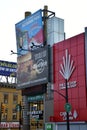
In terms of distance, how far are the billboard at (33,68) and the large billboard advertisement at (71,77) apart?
2428 millimetres

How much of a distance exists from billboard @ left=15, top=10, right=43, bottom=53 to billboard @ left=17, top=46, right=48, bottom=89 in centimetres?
163

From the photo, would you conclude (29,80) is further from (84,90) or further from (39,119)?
(84,90)

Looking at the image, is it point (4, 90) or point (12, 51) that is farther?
point (4, 90)

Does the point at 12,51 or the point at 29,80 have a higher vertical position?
the point at 12,51

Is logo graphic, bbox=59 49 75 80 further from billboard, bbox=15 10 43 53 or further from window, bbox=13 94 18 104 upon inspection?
window, bbox=13 94 18 104

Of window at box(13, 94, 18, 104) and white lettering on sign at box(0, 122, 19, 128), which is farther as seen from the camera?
window at box(13, 94, 18, 104)

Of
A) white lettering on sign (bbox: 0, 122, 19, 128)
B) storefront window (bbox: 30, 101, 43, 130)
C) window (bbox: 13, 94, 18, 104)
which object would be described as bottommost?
white lettering on sign (bbox: 0, 122, 19, 128)

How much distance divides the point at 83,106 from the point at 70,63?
711cm

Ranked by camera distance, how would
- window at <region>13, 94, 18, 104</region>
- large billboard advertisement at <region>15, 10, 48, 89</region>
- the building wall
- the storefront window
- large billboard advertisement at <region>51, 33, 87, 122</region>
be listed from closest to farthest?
1. large billboard advertisement at <region>51, 33, 87, 122</region>
2. large billboard advertisement at <region>15, 10, 48, 89</region>
3. the storefront window
4. the building wall
5. window at <region>13, 94, 18, 104</region>

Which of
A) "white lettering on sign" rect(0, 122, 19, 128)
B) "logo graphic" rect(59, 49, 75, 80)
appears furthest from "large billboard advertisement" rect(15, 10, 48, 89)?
"white lettering on sign" rect(0, 122, 19, 128)

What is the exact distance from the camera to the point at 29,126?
6341 centimetres

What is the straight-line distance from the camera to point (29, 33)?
6481cm

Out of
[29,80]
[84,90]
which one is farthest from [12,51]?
[84,90]

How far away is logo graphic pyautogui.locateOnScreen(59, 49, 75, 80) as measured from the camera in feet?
173
